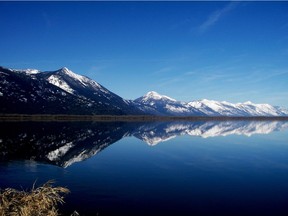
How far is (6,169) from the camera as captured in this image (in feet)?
124

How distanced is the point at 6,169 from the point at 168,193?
829 inches

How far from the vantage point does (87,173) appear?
3684 cm

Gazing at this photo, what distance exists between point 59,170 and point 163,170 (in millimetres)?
13273

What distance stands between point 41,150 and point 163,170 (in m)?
27.0

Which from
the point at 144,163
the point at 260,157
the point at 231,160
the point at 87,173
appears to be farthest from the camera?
the point at 260,157

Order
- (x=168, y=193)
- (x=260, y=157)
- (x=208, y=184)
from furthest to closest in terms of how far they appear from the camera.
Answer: (x=260, y=157) < (x=208, y=184) < (x=168, y=193)

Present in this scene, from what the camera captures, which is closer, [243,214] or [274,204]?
[243,214]

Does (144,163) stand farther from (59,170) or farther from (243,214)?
(243,214)

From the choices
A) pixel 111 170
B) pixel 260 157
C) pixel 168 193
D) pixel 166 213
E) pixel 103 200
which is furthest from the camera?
pixel 260 157

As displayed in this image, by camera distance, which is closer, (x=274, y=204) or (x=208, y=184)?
(x=274, y=204)

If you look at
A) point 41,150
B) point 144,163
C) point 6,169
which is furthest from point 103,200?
point 41,150

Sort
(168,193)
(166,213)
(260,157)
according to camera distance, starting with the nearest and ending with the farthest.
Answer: (166,213), (168,193), (260,157)

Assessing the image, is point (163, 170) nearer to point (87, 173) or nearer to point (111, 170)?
point (111, 170)

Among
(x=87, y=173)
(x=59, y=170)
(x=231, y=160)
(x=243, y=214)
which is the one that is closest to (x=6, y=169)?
(x=59, y=170)
